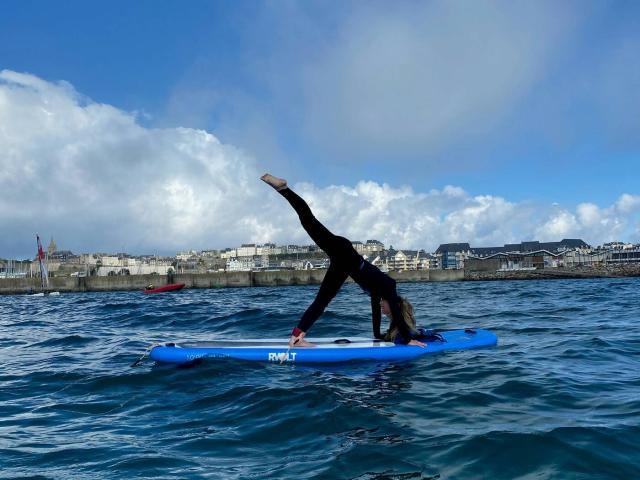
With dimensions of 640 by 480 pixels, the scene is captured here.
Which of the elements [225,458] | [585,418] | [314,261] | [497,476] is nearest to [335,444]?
[225,458]

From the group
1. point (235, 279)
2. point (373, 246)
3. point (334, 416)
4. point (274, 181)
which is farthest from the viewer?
point (373, 246)

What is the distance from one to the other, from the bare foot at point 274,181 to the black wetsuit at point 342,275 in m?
0.31

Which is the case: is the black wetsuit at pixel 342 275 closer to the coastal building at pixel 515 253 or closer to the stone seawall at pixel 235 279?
the stone seawall at pixel 235 279

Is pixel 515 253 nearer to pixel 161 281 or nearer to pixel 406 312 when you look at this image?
pixel 161 281

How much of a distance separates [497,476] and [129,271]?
4925 inches

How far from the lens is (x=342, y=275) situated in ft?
28.3

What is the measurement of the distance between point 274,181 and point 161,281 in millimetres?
70304

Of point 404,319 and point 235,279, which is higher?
point 235,279

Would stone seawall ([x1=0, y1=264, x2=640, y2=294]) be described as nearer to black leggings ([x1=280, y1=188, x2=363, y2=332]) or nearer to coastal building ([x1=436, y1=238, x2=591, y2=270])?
coastal building ([x1=436, y1=238, x2=591, y2=270])

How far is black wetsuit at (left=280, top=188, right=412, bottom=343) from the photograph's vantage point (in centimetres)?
804

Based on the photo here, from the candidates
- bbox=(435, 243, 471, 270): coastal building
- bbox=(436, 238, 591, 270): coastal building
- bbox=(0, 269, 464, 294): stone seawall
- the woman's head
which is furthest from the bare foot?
bbox=(435, 243, 471, 270): coastal building

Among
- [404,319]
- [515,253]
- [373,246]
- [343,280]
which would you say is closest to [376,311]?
[404,319]

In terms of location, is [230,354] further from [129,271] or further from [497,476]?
[129,271]

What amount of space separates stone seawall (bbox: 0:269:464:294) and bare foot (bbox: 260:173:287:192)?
220 feet
